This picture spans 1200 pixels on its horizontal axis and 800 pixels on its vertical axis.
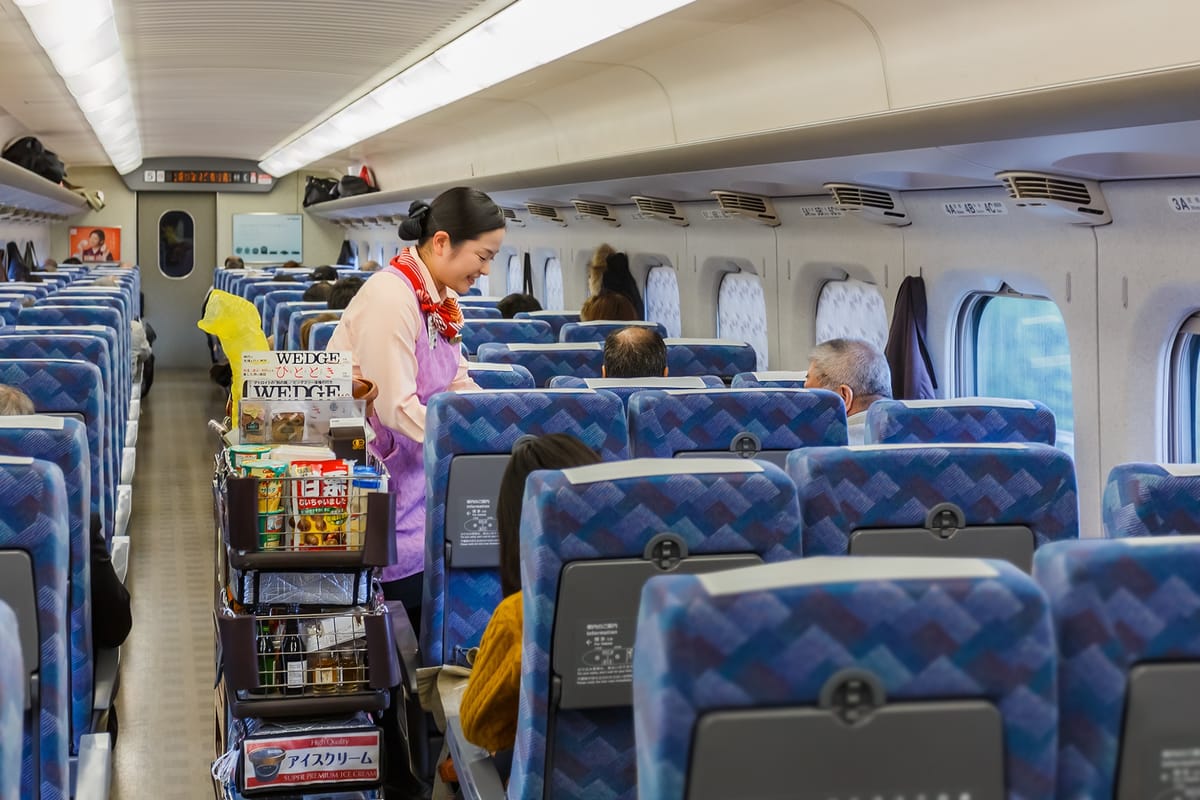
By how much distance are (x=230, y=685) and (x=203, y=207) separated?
968 inches

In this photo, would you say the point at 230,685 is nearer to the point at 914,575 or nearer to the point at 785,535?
the point at 785,535

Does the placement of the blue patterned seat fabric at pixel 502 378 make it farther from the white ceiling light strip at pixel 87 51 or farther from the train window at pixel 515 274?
the train window at pixel 515 274

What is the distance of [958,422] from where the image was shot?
13.3ft

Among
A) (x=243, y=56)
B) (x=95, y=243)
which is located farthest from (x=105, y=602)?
(x=95, y=243)

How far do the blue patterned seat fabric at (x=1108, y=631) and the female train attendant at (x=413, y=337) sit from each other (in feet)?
9.72

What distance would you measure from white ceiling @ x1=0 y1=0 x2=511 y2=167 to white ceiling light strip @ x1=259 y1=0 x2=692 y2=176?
0.15 metres

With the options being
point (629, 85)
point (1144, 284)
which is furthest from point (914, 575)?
point (629, 85)

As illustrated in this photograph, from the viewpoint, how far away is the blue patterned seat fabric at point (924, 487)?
2832 mm

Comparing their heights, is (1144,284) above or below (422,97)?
below

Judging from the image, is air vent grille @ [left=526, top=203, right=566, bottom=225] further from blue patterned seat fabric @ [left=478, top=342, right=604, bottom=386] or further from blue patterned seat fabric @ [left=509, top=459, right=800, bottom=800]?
blue patterned seat fabric @ [left=509, top=459, right=800, bottom=800]

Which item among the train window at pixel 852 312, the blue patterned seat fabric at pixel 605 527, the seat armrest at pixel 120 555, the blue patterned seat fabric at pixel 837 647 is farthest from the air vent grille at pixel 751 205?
the blue patterned seat fabric at pixel 837 647

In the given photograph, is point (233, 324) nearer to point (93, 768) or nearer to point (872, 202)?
point (93, 768)

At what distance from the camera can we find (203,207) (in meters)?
26.9

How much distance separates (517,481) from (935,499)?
870 mm
